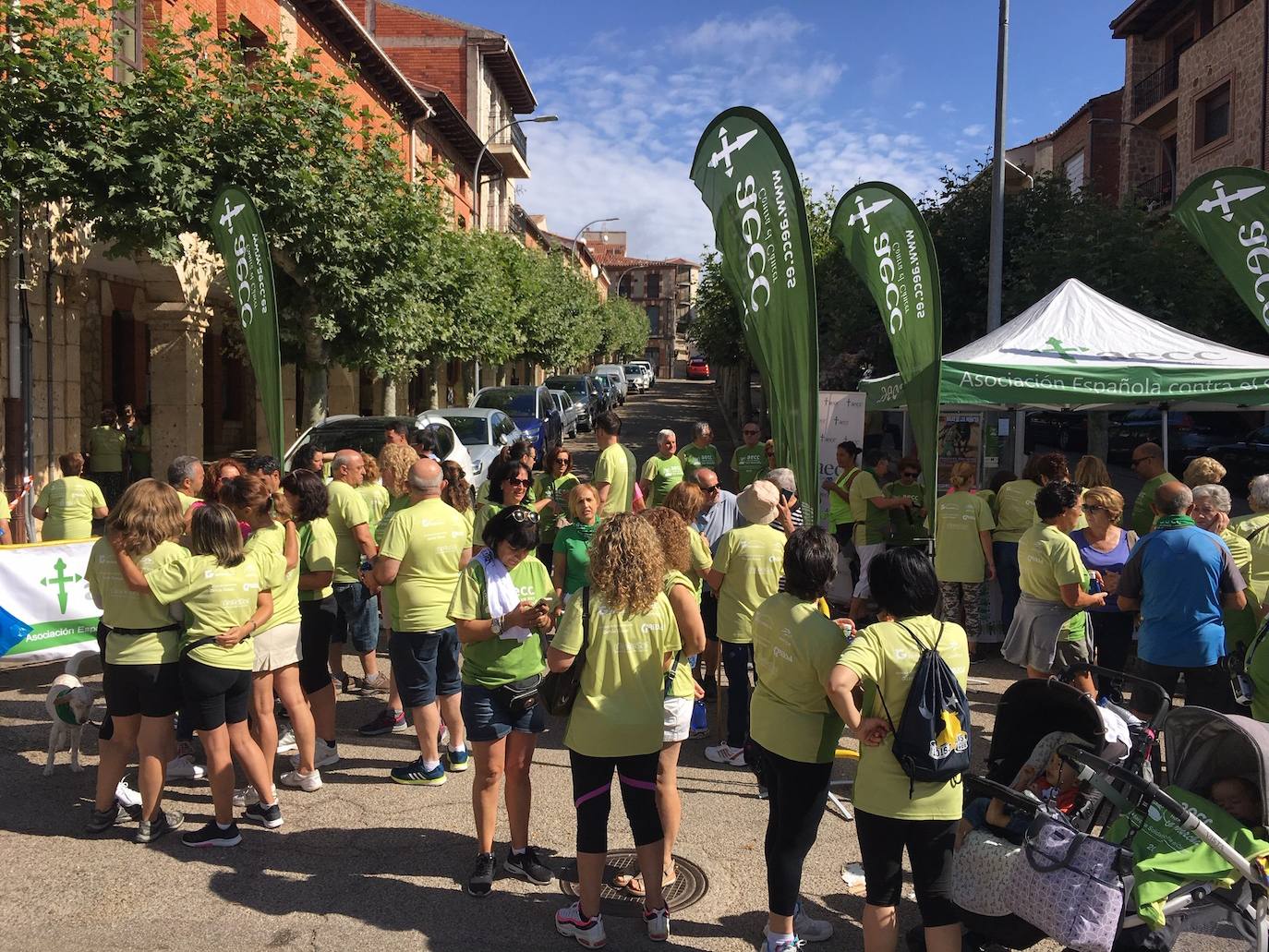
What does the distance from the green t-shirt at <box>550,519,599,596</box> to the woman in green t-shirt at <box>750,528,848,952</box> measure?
7.57 ft

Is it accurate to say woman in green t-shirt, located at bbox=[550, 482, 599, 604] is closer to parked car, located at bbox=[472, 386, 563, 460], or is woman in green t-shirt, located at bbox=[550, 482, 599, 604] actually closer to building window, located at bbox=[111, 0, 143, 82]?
building window, located at bbox=[111, 0, 143, 82]

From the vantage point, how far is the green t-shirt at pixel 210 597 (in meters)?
4.57

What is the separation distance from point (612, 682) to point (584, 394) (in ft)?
98.9

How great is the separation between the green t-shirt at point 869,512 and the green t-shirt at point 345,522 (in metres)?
4.73

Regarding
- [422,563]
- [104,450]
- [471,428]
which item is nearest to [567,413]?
[471,428]

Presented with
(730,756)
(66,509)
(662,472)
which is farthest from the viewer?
(662,472)

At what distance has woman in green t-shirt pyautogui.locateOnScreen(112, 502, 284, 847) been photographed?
4.59m

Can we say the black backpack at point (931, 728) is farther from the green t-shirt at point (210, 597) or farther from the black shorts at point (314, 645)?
the black shorts at point (314, 645)

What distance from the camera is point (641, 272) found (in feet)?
399

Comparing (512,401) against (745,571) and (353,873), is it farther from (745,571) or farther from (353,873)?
(353,873)

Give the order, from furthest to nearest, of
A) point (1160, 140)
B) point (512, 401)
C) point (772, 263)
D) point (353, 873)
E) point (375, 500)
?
point (1160, 140)
point (512, 401)
point (375, 500)
point (772, 263)
point (353, 873)

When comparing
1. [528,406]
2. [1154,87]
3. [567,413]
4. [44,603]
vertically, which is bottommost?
[44,603]

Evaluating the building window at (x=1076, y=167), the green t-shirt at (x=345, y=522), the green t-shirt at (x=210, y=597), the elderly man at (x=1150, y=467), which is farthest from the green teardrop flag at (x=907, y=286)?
the building window at (x=1076, y=167)

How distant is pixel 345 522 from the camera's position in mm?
6398
